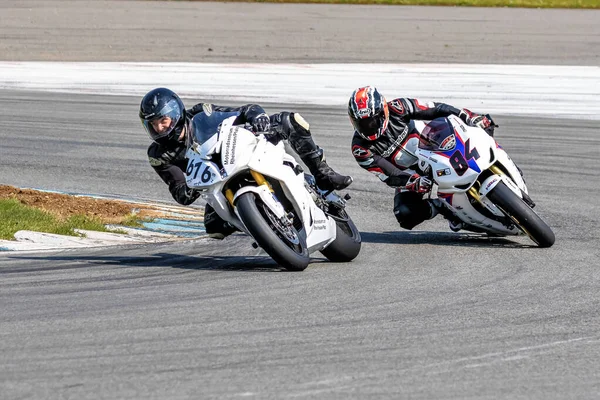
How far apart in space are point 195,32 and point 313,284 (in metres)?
19.6

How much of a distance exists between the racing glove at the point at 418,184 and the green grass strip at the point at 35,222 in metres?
2.75

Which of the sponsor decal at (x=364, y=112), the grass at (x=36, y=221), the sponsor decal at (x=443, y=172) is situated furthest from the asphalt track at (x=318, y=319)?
the sponsor decal at (x=364, y=112)

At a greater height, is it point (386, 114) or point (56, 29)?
point (386, 114)

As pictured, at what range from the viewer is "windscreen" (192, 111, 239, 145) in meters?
8.02

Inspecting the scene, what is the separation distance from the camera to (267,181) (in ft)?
25.5

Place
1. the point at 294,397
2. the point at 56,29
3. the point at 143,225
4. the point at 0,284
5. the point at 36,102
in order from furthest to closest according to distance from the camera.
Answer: the point at 56,29 < the point at 36,102 < the point at 143,225 < the point at 0,284 < the point at 294,397

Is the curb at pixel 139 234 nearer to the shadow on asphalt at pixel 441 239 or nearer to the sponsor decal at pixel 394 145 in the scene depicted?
the shadow on asphalt at pixel 441 239

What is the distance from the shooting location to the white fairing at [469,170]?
357 inches

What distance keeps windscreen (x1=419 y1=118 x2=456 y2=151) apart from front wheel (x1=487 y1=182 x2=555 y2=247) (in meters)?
0.59

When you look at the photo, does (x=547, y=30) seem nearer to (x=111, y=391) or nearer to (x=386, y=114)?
(x=386, y=114)

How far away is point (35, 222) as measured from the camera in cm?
968

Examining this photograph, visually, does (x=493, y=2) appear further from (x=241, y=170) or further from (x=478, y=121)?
(x=241, y=170)

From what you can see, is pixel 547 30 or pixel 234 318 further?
pixel 547 30

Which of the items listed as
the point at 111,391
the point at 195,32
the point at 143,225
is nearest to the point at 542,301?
the point at 111,391
